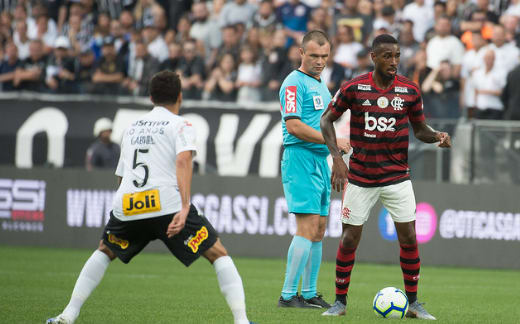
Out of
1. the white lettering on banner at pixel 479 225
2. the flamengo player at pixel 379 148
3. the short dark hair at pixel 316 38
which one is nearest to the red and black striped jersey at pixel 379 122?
the flamengo player at pixel 379 148

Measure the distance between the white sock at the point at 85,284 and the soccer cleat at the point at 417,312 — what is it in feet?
9.58

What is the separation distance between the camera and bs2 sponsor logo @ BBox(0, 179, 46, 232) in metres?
17.3

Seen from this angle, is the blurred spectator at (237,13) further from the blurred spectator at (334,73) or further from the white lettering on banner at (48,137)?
the white lettering on banner at (48,137)

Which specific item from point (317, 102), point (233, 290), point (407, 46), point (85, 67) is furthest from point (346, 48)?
point (233, 290)

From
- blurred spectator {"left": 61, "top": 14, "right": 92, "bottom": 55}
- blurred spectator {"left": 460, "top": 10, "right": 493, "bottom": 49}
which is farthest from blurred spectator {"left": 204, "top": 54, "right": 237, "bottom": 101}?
blurred spectator {"left": 460, "top": 10, "right": 493, "bottom": 49}

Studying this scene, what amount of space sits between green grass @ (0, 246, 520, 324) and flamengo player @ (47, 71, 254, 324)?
1018mm

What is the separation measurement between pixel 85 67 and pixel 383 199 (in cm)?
1226

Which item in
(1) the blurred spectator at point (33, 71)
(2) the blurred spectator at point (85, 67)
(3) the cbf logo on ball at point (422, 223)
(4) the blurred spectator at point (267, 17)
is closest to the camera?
(3) the cbf logo on ball at point (422, 223)

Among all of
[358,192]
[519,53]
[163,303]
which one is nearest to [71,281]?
[163,303]

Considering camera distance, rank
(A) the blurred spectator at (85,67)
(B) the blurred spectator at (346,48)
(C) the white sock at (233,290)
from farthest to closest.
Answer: (A) the blurred spectator at (85,67), (B) the blurred spectator at (346,48), (C) the white sock at (233,290)

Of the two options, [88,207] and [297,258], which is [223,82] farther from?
[297,258]

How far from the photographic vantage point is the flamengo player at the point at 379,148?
8.39m

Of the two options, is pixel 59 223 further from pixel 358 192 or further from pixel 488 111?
pixel 358 192

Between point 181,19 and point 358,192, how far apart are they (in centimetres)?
1299
